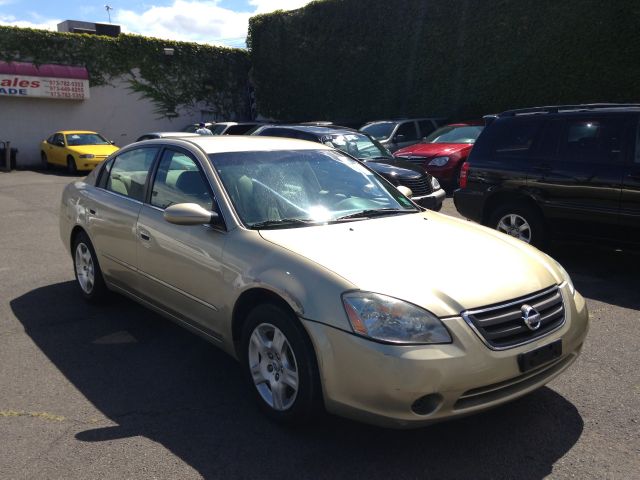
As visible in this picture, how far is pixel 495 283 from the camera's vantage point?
3162 millimetres

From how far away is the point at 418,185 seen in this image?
31.8 feet

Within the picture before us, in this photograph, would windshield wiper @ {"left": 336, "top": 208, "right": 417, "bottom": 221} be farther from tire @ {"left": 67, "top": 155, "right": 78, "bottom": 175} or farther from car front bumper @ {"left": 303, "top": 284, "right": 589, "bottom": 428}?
tire @ {"left": 67, "top": 155, "right": 78, "bottom": 175}

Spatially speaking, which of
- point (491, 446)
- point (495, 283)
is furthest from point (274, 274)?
point (491, 446)

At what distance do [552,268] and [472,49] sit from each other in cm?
1676

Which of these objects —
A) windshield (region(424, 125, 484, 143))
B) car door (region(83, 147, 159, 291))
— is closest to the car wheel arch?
car door (region(83, 147, 159, 291))

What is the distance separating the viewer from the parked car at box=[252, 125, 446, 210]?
9.59 metres

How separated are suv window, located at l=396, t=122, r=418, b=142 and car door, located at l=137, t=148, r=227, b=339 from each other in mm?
11890

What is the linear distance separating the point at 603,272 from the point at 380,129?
9.75 metres

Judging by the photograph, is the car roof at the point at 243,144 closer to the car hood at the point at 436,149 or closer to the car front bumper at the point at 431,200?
the car front bumper at the point at 431,200

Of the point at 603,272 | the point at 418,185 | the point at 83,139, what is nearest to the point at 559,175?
the point at 603,272

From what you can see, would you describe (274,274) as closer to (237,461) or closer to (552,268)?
(237,461)

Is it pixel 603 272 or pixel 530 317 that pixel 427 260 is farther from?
pixel 603 272

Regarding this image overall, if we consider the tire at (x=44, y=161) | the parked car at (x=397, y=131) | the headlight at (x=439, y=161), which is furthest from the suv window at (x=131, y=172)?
the tire at (x=44, y=161)

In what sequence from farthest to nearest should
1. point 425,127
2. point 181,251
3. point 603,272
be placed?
point 425,127 → point 603,272 → point 181,251
